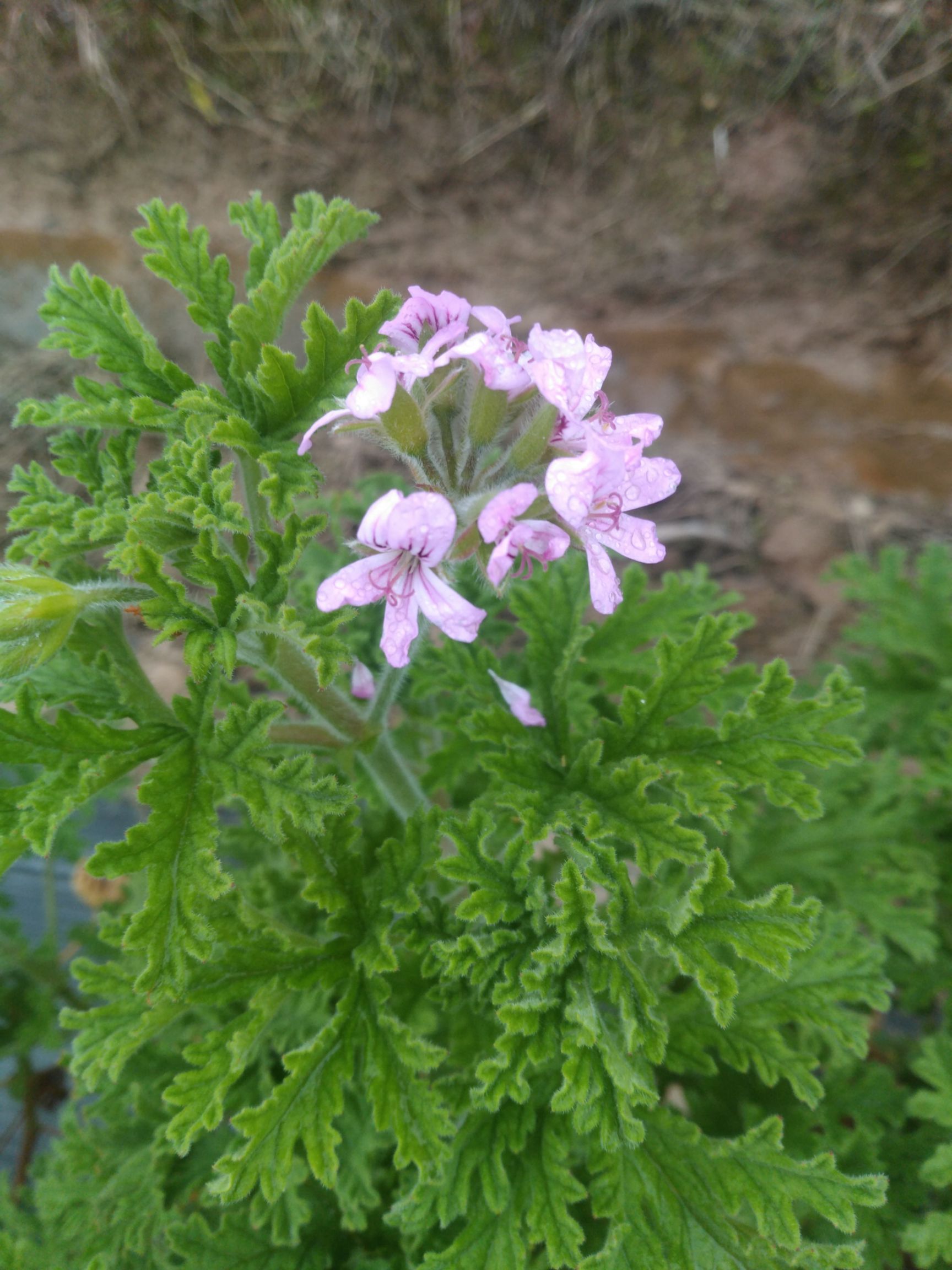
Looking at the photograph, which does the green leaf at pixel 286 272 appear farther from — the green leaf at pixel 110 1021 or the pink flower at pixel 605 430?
the green leaf at pixel 110 1021

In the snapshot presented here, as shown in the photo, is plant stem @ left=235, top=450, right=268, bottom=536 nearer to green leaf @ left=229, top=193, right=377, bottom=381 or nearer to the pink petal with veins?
green leaf @ left=229, top=193, right=377, bottom=381

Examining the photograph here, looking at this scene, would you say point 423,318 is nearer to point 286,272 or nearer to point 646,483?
point 286,272

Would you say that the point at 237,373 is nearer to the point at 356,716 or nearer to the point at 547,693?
the point at 356,716

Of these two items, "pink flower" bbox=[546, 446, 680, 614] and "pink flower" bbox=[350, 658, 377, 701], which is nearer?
"pink flower" bbox=[546, 446, 680, 614]

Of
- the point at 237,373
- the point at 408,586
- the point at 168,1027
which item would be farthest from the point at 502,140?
the point at 168,1027

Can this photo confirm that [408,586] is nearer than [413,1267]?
Yes

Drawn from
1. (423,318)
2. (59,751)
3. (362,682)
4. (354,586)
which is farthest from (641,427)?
(59,751)

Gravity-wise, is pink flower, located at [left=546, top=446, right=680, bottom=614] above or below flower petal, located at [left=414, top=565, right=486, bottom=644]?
above

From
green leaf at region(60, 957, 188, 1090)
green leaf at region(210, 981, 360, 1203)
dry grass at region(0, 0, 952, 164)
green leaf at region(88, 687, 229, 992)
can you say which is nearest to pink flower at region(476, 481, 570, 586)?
green leaf at region(88, 687, 229, 992)

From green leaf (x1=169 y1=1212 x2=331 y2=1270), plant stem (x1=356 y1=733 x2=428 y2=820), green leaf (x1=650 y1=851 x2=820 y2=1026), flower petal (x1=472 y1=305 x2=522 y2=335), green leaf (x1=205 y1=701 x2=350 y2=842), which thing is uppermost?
flower petal (x1=472 y1=305 x2=522 y2=335)
